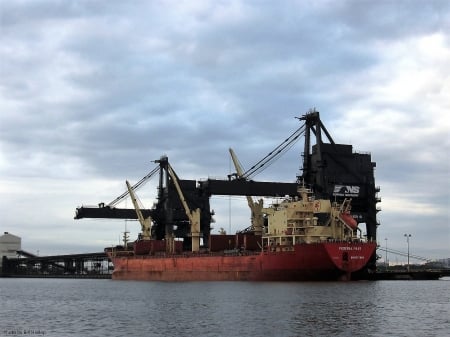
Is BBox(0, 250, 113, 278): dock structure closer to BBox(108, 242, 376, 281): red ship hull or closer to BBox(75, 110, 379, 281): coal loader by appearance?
BBox(75, 110, 379, 281): coal loader

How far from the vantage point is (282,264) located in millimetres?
60094

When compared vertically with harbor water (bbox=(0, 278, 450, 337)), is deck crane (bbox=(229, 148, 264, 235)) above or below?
above

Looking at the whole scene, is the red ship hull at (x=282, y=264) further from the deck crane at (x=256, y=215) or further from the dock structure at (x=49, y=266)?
the dock structure at (x=49, y=266)

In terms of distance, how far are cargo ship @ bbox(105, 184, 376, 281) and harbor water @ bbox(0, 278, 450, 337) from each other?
9126 millimetres

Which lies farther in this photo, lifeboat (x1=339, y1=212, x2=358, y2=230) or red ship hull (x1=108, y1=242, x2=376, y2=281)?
lifeboat (x1=339, y1=212, x2=358, y2=230)

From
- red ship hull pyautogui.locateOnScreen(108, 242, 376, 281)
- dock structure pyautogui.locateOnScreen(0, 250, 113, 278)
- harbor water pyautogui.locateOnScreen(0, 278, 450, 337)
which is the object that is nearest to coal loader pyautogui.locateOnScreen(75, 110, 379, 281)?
red ship hull pyautogui.locateOnScreen(108, 242, 376, 281)

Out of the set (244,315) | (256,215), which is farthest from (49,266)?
(244,315)

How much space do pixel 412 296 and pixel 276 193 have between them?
31.4 metres

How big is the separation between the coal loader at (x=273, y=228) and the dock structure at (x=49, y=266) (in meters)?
50.0

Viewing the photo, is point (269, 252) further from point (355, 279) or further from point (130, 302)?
point (130, 302)

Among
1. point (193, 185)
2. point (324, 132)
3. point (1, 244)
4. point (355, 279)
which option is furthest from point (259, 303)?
point (1, 244)

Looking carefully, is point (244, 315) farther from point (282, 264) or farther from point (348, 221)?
point (348, 221)

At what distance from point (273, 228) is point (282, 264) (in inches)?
188

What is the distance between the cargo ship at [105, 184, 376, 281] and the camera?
192 feet
